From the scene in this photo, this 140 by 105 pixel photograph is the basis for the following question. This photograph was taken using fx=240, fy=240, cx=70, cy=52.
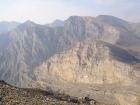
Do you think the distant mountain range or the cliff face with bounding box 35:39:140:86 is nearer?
the distant mountain range

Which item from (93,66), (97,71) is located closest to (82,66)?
(93,66)

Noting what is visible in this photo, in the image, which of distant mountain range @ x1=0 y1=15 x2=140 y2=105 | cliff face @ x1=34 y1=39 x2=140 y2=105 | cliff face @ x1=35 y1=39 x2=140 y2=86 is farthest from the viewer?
cliff face @ x1=35 y1=39 x2=140 y2=86

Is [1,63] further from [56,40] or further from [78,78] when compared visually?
[78,78]

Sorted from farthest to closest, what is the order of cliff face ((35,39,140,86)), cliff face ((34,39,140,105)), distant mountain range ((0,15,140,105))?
cliff face ((35,39,140,86)) < distant mountain range ((0,15,140,105)) < cliff face ((34,39,140,105))

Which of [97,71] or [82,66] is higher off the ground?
[82,66]

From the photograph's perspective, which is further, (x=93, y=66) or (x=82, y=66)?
(x=82, y=66)

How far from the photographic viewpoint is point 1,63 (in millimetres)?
178500

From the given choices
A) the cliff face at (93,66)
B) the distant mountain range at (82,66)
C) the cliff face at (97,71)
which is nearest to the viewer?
the cliff face at (97,71)

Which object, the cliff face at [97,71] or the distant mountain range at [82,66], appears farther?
the distant mountain range at [82,66]

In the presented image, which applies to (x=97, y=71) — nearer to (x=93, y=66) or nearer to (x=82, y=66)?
(x=93, y=66)

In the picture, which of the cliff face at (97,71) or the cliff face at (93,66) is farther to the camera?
the cliff face at (93,66)

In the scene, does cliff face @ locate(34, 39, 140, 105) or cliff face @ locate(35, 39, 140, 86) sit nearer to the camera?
cliff face @ locate(34, 39, 140, 105)

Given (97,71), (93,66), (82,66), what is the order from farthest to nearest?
1. (82,66)
2. (93,66)
3. (97,71)

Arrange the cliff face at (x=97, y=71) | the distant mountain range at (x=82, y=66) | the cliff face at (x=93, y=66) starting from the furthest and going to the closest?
the cliff face at (x=93, y=66) < the distant mountain range at (x=82, y=66) < the cliff face at (x=97, y=71)
